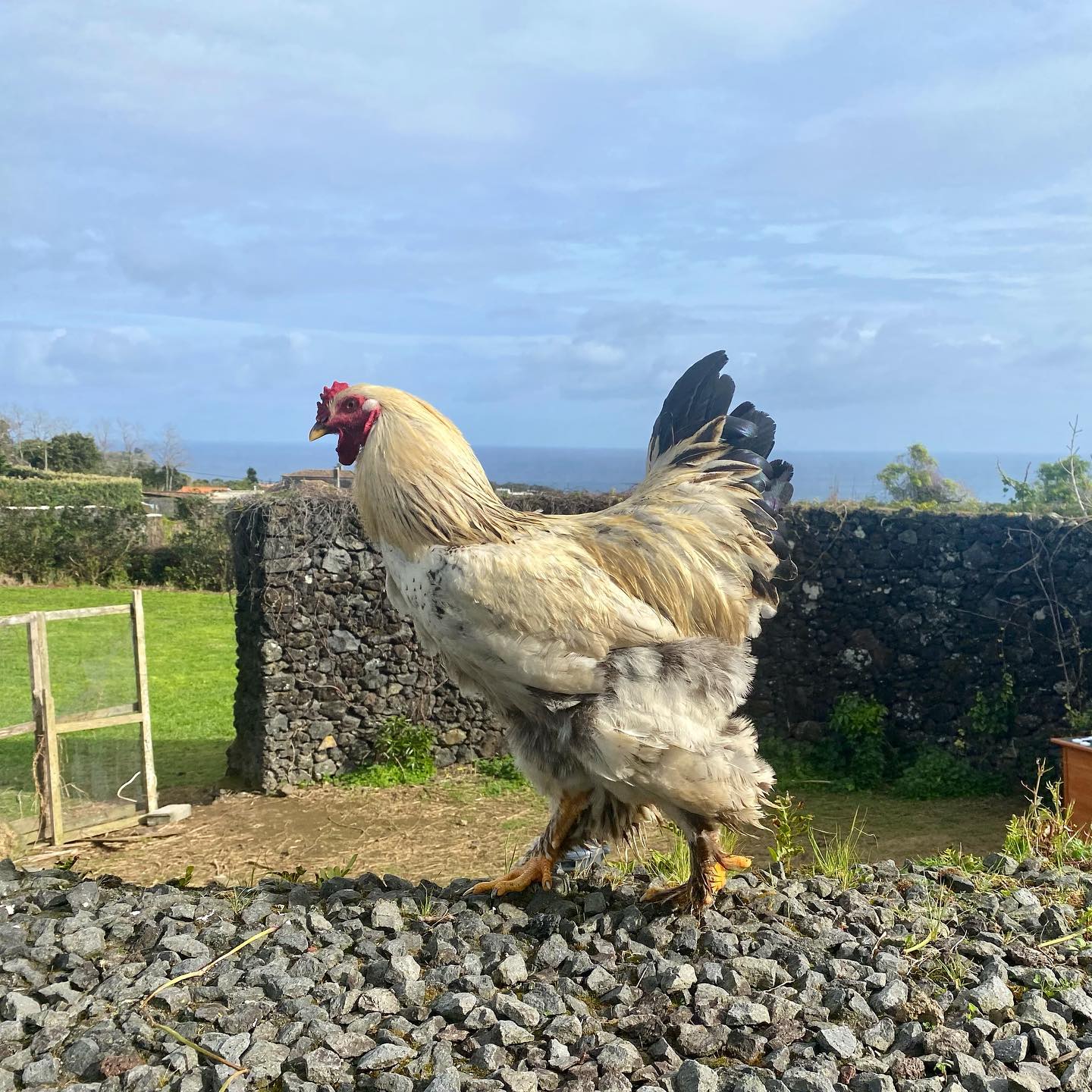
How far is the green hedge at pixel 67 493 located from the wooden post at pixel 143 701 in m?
15.9

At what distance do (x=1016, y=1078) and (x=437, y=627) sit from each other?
254 cm

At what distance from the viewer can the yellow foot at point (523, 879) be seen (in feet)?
14.6

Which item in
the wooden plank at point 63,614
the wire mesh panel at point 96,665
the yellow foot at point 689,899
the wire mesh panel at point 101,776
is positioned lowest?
the wire mesh panel at point 101,776

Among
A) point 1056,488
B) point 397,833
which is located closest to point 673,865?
point 397,833

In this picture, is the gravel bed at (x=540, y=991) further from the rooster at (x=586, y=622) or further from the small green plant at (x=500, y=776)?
the small green plant at (x=500, y=776)

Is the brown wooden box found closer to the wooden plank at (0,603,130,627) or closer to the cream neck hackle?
the cream neck hackle

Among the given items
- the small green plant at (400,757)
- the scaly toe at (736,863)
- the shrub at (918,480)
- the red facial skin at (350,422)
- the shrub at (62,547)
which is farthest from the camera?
the shrub at (62,547)

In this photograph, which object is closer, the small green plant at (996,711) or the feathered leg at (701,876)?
the feathered leg at (701,876)

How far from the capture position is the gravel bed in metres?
2.97

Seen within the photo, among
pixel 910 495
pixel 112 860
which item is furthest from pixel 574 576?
pixel 910 495

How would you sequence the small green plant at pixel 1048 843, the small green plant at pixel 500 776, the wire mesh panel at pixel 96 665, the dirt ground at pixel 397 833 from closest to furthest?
the small green plant at pixel 1048 843, the dirt ground at pixel 397 833, the wire mesh panel at pixel 96 665, the small green plant at pixel 500 776

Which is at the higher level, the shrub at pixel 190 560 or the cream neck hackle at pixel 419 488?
the cream neck hackle at pixel 419 488

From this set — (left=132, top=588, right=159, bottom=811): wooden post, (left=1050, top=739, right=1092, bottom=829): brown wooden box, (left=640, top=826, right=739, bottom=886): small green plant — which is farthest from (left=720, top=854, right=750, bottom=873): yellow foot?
(left=132, top=588, right=159, bottom=811): wooden post

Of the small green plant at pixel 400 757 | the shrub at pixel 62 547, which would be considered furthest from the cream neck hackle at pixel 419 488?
the shrub at pixel 62 547
